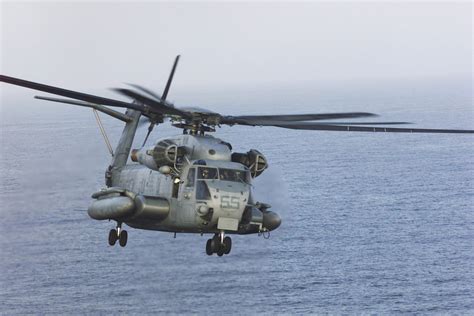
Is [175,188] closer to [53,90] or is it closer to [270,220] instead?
[270,220]

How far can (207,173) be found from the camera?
38844 mm

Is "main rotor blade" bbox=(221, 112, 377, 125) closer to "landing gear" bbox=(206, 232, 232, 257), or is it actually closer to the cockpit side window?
the cockpit side window

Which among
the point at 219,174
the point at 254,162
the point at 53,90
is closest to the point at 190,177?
the point at 219,174

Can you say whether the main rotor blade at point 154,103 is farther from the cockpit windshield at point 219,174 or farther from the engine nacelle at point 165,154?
the cockpit windshield at point 219,174

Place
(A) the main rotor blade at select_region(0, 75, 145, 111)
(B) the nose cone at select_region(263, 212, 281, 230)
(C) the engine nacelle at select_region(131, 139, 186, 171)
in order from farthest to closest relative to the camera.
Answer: (B) the nose cone at select_region(263, 212, 281, 230) → (C) the engine nacelle at select_region(131, 139, 186, 171) → (A) the main rotor blade at select_region(0, 75, 145, 111)

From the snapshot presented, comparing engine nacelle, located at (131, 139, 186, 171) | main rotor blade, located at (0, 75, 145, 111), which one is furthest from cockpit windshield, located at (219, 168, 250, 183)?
main rotor blade, located at (0, 75, 145, 111)

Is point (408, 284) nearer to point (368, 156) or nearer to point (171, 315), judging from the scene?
point (171, 315)

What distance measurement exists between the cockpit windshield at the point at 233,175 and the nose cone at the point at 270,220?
2636 millimetres

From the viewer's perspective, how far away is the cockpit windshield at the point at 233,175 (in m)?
38.8

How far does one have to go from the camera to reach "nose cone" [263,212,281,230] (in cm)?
4094

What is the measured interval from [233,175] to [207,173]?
3.80ft

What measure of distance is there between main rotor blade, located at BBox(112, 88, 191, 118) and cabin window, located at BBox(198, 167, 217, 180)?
95.8 inches

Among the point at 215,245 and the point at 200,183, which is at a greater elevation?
the point at 200,183

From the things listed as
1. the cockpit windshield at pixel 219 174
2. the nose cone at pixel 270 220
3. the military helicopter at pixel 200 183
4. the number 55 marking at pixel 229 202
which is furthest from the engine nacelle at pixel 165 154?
the nose cone at pixel 270 220
